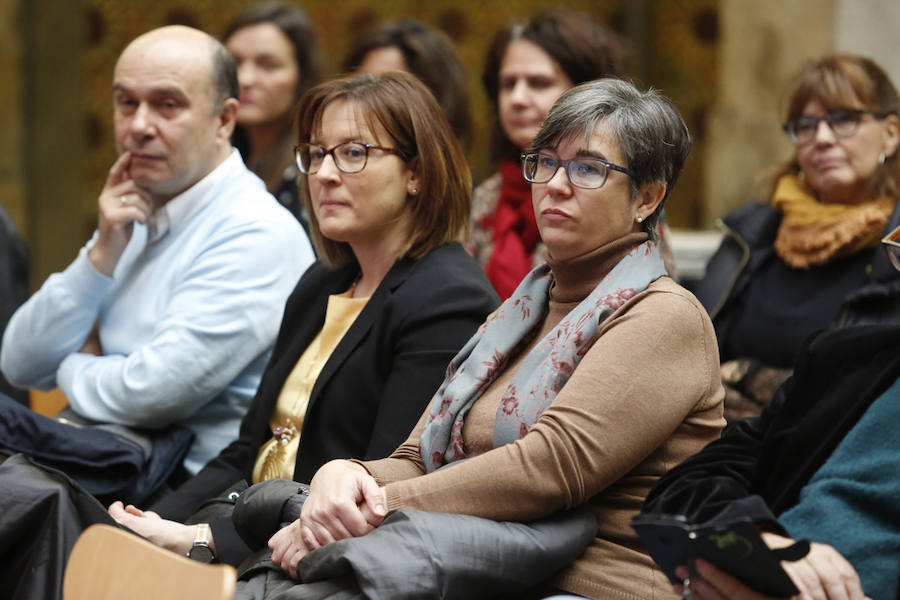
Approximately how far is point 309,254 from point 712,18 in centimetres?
498

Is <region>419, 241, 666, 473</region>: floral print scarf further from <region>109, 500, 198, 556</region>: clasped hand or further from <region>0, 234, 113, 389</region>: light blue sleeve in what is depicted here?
<region>0, 234, 113, 389</region>: light blue sleeve

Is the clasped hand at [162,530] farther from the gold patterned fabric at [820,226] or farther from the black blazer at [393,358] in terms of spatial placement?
the gold patterned fabric at [820,226]

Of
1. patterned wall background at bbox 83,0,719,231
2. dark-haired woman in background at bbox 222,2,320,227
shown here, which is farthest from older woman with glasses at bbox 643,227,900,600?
patterned wall background at bbox 83,0,719,231

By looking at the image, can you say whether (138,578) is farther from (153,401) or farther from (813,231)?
(813,231)

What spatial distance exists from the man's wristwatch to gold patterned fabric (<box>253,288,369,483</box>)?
28 cm

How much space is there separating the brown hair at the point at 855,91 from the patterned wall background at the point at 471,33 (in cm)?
371

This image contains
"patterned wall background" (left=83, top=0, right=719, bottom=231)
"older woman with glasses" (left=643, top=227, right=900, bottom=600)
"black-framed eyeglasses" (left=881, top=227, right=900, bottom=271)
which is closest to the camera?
"older woman with glasses" (left=643, top=227, right=900, bottom=600)

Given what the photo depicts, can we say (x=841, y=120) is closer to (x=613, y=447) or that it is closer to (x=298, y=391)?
(x=298, y=391)

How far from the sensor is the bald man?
370 centimetres

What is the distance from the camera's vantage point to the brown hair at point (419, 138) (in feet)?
10.8

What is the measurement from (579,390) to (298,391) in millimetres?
1136

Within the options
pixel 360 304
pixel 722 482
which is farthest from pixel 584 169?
pixel 360 304

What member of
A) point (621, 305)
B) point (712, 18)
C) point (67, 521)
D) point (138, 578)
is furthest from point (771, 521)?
point (712, 18)

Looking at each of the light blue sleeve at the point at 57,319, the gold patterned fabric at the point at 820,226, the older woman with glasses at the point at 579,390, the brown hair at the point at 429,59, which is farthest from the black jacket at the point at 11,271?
the gold patterned fabric at the point at 820,226
